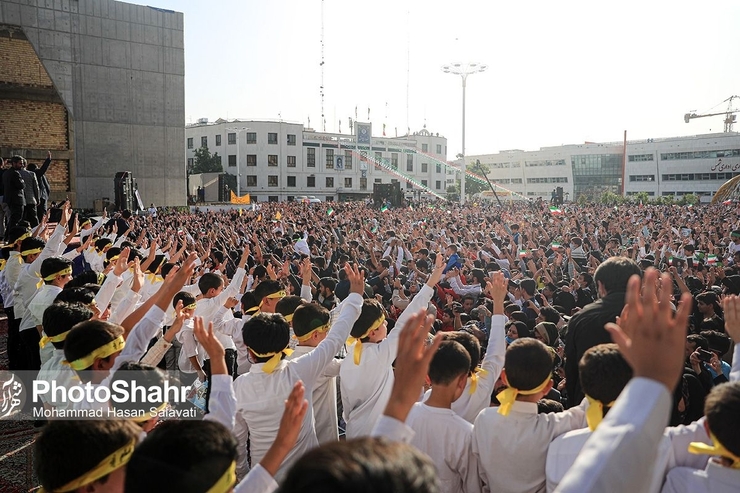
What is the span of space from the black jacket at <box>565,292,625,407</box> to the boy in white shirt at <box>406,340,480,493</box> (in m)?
0.89

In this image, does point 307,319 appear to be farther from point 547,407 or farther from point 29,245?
point 29,245

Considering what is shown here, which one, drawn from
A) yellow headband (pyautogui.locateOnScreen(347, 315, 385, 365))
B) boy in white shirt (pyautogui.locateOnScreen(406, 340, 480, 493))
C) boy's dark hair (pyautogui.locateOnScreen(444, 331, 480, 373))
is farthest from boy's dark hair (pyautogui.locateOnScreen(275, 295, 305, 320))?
boy in white shirt (pyautogui.locateOnScreen(406, 340, 480, 493))

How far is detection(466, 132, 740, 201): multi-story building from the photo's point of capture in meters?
59.8

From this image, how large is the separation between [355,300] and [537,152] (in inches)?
2995

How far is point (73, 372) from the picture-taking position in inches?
125

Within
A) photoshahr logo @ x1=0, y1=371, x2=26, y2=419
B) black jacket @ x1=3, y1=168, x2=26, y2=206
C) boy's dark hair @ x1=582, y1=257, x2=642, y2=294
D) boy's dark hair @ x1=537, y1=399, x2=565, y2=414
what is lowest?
photoshahr logo @ x1=0, y1=371, x2=26, y2=419

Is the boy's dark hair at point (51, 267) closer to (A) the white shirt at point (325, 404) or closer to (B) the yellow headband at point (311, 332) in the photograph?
(A) the white shirt at point (325, 404)

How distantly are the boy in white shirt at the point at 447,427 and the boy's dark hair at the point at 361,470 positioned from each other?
1574mm

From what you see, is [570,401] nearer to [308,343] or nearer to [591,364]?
[591,364]

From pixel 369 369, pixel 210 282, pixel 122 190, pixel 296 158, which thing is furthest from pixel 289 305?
pixel 296 158

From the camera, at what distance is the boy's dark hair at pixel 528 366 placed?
260cm

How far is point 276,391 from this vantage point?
300 centimetres

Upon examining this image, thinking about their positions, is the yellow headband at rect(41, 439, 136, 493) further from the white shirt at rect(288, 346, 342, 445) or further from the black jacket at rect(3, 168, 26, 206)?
the black jacket at rect(3, 168, 26, 206)

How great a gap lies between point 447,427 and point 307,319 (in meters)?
1.25
